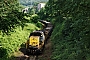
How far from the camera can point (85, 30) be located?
55.9ft

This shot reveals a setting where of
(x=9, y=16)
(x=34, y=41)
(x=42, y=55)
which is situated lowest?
(x=42, y=55)

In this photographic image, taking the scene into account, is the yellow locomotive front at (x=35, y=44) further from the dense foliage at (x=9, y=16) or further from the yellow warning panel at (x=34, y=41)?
the dense foliage at (x=9, y=16)

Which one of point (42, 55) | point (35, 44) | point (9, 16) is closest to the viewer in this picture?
point (9, 16)

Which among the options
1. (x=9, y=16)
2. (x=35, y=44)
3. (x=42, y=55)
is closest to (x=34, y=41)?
(x=35, y=44)

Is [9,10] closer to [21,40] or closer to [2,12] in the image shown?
[2,12]

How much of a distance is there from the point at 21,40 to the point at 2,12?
1300 cm

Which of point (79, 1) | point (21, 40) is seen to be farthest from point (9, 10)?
point (21, 40)

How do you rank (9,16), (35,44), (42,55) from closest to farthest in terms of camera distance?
1. (9,16)
2. (35,44)
3. (42,55)

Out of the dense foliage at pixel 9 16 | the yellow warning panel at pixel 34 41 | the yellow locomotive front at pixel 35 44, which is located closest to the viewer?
the dense foliage at pixel 9 16

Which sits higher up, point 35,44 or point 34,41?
point 34,41

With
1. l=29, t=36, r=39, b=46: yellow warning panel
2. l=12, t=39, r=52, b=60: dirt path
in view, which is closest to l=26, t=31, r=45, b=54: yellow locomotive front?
l=29, t=36, r=39, b=46: yellow warning panel

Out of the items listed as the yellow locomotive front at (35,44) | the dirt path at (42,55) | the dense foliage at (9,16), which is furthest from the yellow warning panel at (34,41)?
the dense foliage at (9,16)

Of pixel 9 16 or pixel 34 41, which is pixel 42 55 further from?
pixel 9 16

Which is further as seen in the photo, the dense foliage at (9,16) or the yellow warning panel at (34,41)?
the yellow warning panel at (34,41)
